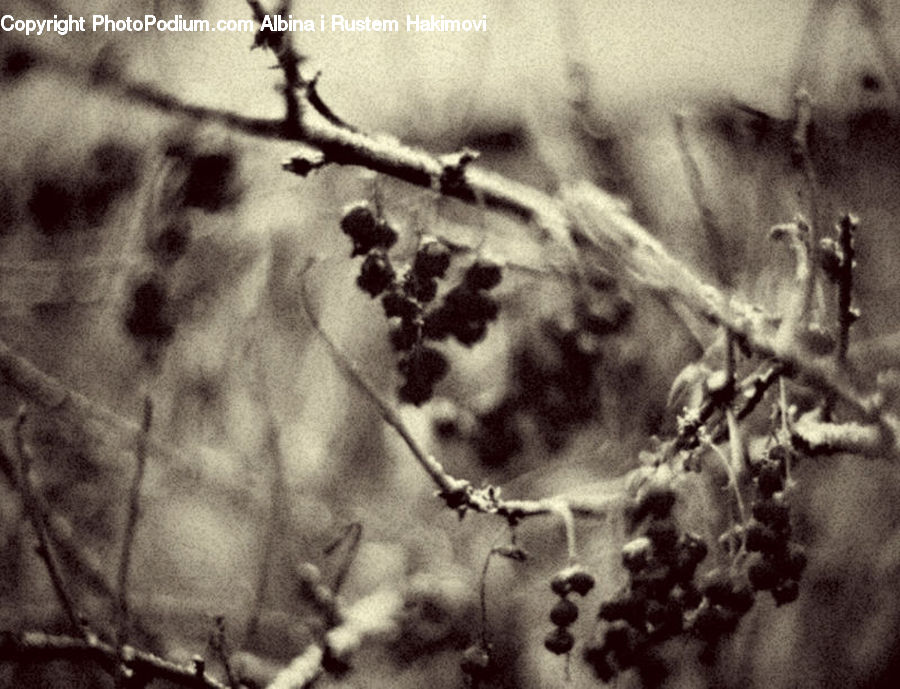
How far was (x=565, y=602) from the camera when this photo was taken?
1.14 m

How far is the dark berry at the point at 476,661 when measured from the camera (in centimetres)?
123

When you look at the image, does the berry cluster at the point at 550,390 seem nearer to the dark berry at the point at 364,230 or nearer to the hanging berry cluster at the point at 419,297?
the hanging berry cluster at the point at 419,297

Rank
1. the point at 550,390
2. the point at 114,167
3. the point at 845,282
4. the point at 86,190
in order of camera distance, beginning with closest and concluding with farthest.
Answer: the point at 845,282 < the point at 550,390 < the point at 114,167 < the point at 86,190

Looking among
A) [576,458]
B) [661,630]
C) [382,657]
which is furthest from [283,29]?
[382,657]

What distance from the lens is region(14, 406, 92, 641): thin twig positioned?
3.44 ft

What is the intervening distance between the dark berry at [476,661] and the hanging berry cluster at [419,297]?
40 cm

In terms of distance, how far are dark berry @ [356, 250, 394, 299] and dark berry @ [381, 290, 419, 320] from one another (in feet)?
0.06

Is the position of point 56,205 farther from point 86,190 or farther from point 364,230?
point 364,230

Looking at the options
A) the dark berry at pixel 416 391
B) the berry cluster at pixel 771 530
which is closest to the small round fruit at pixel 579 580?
the berry cluster at pixel 771 530

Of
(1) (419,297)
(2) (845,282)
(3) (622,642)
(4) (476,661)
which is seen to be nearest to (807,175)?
(2) (845,282)

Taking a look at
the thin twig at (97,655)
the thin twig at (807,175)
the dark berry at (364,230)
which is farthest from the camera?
the dark berry at (364,230)

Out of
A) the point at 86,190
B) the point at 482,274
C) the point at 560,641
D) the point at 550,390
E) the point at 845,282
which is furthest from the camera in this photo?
the point at 86,190

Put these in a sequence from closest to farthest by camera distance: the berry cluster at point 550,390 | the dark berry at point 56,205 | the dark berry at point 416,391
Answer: the dark berry at point 416,391 → the berry cluster at point 550,390 → the dark berry at point 56,205

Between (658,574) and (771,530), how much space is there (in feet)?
0.53
